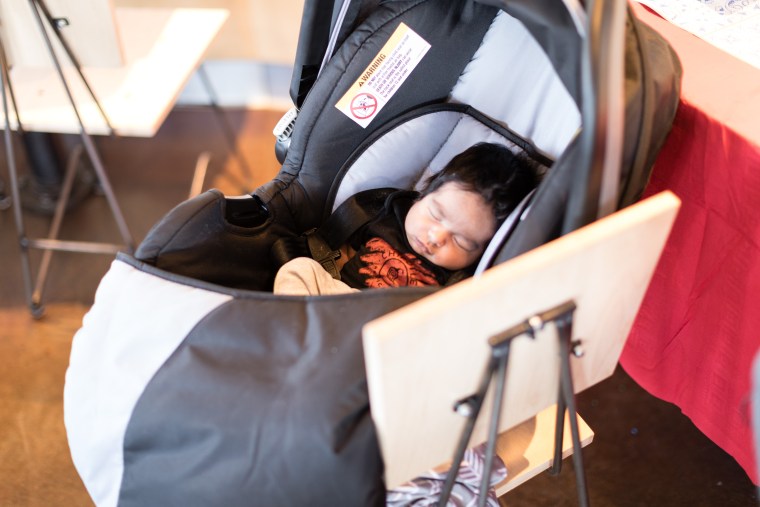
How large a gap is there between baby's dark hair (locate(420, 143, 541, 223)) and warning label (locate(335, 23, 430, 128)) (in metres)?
0.20

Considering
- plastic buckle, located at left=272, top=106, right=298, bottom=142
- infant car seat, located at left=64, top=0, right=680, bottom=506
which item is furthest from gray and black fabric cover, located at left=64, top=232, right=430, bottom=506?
plastic buckle, located at left=272, top=106, right=298, bottom=142

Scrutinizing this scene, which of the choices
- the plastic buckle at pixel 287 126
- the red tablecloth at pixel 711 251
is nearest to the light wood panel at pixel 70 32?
the plastic buckle at pixel 287 126

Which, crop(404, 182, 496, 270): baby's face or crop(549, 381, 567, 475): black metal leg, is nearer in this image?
crop(549, 381, 567, 475): black metal leg

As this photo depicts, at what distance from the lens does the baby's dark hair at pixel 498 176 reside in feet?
3.99

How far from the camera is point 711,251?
1.18m

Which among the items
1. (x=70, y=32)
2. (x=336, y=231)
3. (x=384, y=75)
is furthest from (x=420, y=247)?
(x=70, y=32)

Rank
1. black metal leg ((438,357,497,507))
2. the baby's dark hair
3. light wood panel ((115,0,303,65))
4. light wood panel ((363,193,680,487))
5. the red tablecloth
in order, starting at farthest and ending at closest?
light wood panel ((115,0,303,65)), the baby's dark hair, the red tablecloth, black metal leg ((438,357,497,507)), light wood panel ((363,193,680,487))

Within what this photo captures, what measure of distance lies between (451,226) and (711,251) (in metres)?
0.45

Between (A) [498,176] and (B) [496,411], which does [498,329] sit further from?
(A) [498,176]

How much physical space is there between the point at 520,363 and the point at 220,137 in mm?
1853

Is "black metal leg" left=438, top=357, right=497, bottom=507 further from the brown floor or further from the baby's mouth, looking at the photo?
the brown floor

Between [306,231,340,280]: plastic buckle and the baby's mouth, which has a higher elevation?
the baby's mouth

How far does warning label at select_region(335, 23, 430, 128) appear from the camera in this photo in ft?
4.17

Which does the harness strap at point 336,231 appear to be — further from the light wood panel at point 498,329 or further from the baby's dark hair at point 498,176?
the light wood panel at point 498,329
